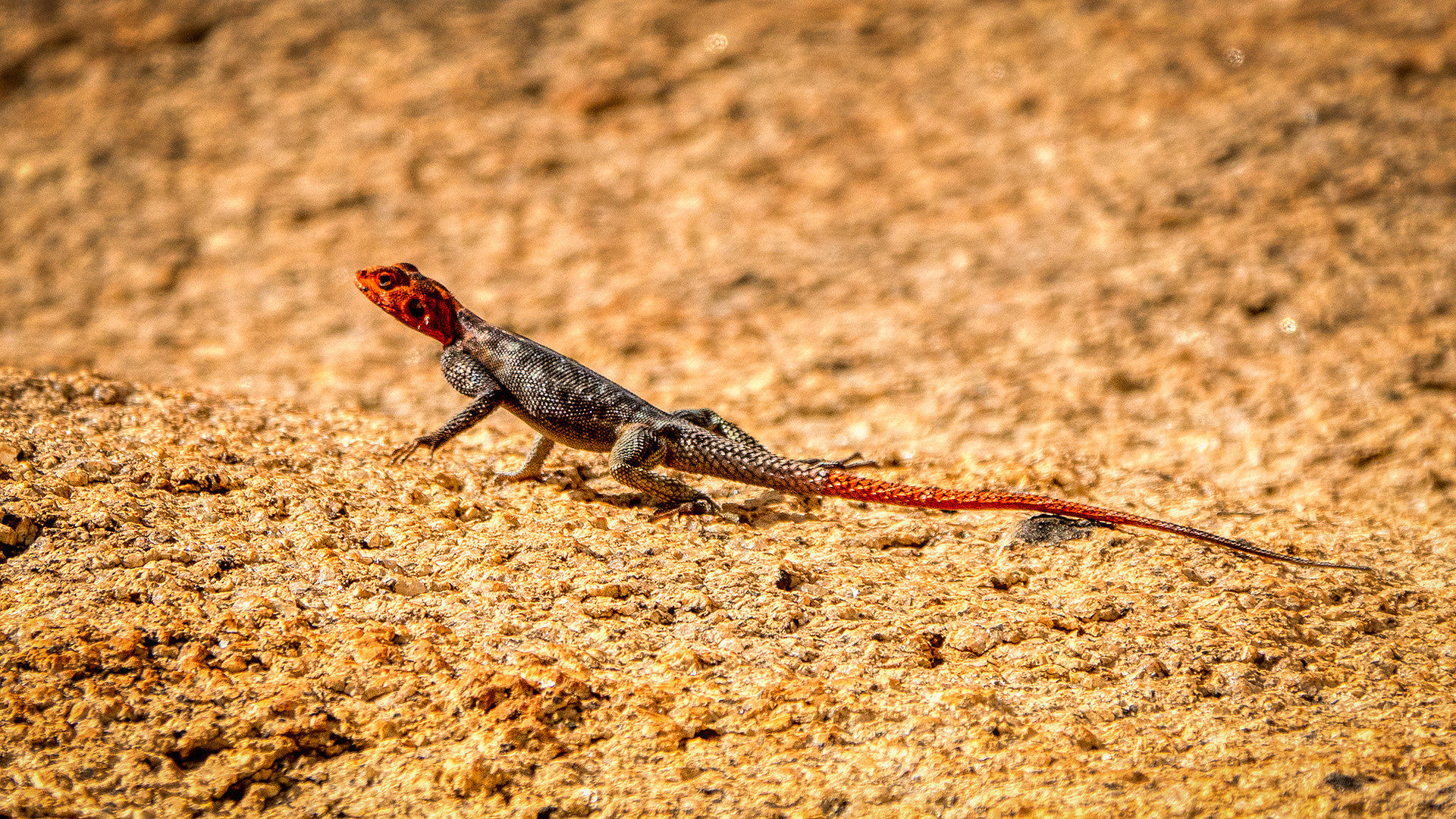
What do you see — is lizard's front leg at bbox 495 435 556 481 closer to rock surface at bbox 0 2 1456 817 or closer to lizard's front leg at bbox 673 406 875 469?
rock surface at bbox 0 2 1456 817

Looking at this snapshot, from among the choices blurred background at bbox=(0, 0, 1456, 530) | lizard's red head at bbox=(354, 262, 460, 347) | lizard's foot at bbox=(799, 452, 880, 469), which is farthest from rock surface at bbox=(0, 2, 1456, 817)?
lizard's red head at bbox=(354, 262, 460, 347)

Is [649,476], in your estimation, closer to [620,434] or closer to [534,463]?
[620,434]

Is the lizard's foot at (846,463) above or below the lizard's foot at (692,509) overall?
above

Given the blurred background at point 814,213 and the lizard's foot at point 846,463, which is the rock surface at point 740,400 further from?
the lizard's foot at point 846,463

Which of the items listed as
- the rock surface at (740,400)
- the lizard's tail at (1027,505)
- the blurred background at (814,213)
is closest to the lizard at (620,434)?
the lizard's tail at (1027,505)

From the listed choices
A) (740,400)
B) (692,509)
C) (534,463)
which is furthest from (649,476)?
(740,400)

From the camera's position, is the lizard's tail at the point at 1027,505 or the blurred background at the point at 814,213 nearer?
the lizard's tail at the point at 1027,505
